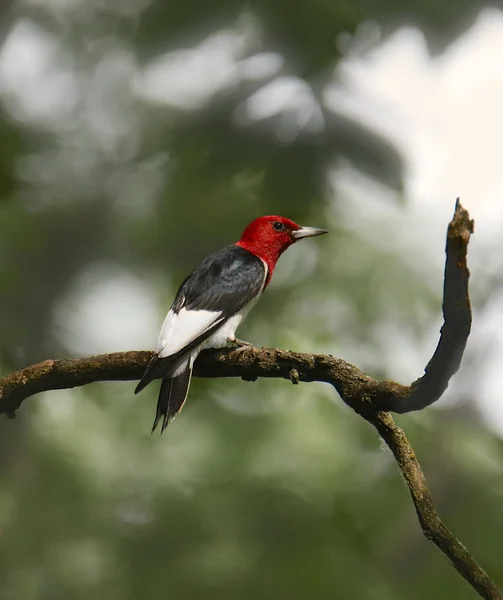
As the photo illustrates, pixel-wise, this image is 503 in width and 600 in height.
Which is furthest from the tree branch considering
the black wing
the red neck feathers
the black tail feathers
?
the red neck feathers

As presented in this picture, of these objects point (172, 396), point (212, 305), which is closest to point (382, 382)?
point (172, 396)

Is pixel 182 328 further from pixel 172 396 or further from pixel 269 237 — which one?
pixel 269 237

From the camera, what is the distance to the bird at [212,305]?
2814mm

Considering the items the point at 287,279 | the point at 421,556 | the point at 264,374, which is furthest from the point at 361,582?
the point at 264,374

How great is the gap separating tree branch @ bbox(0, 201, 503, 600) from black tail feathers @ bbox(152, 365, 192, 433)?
0.19 ft

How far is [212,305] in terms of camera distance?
10.6 feet

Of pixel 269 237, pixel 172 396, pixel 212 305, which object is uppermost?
pixel 269 237

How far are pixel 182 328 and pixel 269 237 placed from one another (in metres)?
0.89

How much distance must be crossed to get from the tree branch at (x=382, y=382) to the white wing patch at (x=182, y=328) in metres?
0.09

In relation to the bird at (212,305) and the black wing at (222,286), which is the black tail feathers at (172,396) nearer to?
the bird at (212,305)

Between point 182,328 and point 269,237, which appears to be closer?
point 182,328

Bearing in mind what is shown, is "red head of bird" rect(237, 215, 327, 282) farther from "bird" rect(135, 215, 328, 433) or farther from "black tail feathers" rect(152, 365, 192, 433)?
"black tail feathers" rect(152, 365, 192, 433)

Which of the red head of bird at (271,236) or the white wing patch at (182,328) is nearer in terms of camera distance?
the white wing patch at (182,328)

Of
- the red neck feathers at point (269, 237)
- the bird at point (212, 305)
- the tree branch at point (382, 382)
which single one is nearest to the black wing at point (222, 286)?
the bird at point (212, 305)
